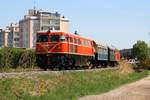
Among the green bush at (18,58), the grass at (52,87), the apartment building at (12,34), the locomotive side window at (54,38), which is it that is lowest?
the grass at (52,87)

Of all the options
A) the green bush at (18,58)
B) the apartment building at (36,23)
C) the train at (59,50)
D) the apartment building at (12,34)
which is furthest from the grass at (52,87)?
the apartment building at (12,34)

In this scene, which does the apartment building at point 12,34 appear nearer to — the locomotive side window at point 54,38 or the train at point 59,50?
the train at point 59,50

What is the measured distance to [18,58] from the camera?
1796 inches

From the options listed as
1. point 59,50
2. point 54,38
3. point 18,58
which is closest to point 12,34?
point 18,58

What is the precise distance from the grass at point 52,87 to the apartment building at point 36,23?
120 meters

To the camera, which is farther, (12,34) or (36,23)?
(12,34)

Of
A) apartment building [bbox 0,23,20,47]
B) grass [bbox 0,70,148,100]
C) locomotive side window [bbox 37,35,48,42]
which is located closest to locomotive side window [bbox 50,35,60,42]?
locomotive side window [bbox 37,35,48,42]

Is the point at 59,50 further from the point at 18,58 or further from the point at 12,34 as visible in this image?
the point at 12,34

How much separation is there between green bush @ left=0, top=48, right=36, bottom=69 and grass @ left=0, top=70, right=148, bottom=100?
30.6 ft

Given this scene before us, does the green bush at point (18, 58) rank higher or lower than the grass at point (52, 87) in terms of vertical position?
higher

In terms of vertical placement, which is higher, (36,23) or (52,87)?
(36,23)

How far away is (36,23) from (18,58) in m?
115

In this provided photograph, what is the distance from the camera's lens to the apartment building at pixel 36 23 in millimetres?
158000

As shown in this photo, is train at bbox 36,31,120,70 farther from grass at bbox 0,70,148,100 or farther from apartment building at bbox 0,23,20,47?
apartment building at bbox 0,23,20,47
